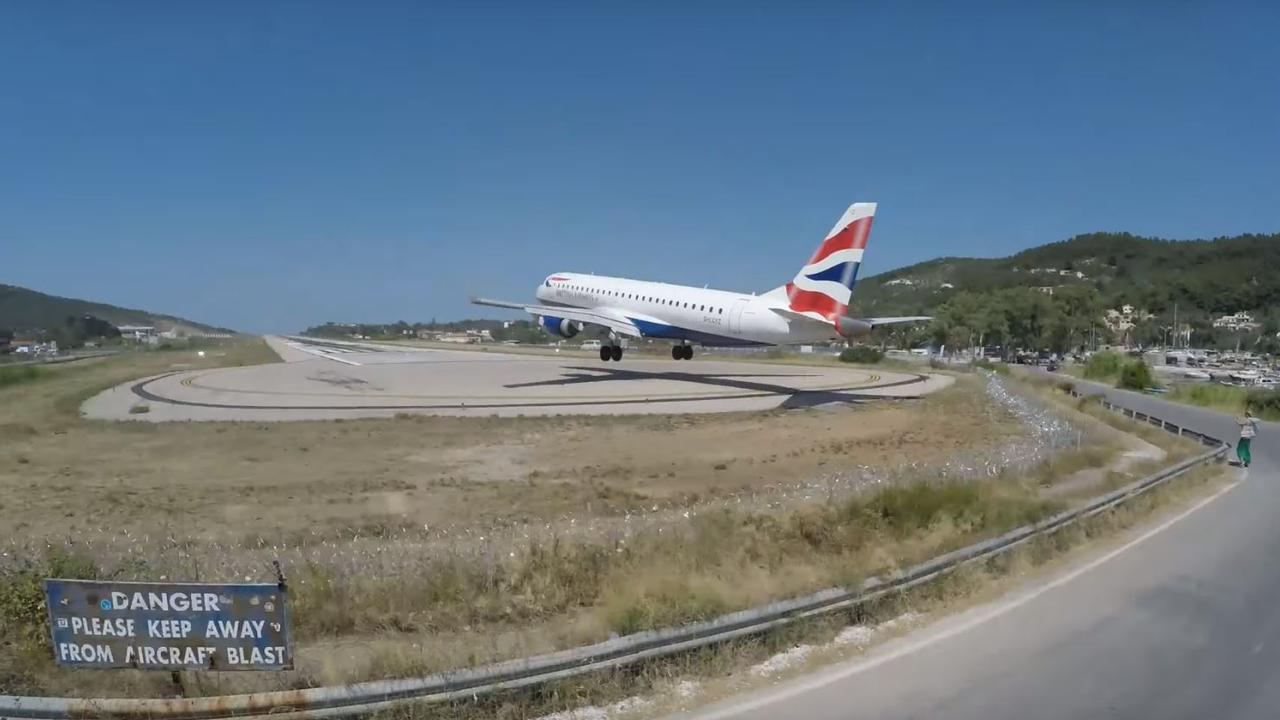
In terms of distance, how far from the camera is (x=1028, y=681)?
665 centimetres

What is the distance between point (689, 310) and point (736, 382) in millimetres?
5666

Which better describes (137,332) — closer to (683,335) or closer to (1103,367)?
(683,335)

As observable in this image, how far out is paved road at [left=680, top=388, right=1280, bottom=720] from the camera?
20.3 feet

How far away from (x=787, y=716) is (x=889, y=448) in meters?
17.2

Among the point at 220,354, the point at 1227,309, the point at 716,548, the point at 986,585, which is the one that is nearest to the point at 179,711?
the point at 716,548

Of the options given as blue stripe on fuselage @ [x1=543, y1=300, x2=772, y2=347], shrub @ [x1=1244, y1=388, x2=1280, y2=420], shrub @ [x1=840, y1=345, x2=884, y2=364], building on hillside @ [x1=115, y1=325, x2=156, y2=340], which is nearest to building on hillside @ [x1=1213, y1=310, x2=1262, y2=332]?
shrub @ [x1=840, y1=345, x2=884, y2=364]

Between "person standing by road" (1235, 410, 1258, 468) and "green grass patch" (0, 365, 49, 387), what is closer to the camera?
"person standing by road" (1235, 410, 1258, 468)

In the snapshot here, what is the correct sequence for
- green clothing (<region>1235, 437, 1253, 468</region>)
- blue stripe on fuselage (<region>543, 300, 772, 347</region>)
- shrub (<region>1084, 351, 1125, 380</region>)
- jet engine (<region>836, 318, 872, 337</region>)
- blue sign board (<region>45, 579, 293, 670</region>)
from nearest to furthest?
1. blue sign board (<region>45, 579, 293, 670</region>)
2. green clothing (<region>1235, 437, 1253, 468</region>)
3. jet engine (<region>836, 318, 872, 337</region>)
4. blue stripe on fuselage (<region>543, 300, 772, 347</region>)
5. shrub (<region>1084, 351, 1125, 380</region>)

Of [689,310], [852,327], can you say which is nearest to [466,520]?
[852,327]

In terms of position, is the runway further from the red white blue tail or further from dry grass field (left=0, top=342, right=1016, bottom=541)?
the red white blue tail

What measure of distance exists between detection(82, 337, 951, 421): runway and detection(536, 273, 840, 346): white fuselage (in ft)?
9.03

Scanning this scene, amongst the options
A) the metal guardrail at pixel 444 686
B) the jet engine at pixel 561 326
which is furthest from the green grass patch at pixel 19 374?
the metal guardrail at pixel 444 686

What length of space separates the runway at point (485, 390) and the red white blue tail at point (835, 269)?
4271 mm

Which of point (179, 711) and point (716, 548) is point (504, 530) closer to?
point (716, 548)
